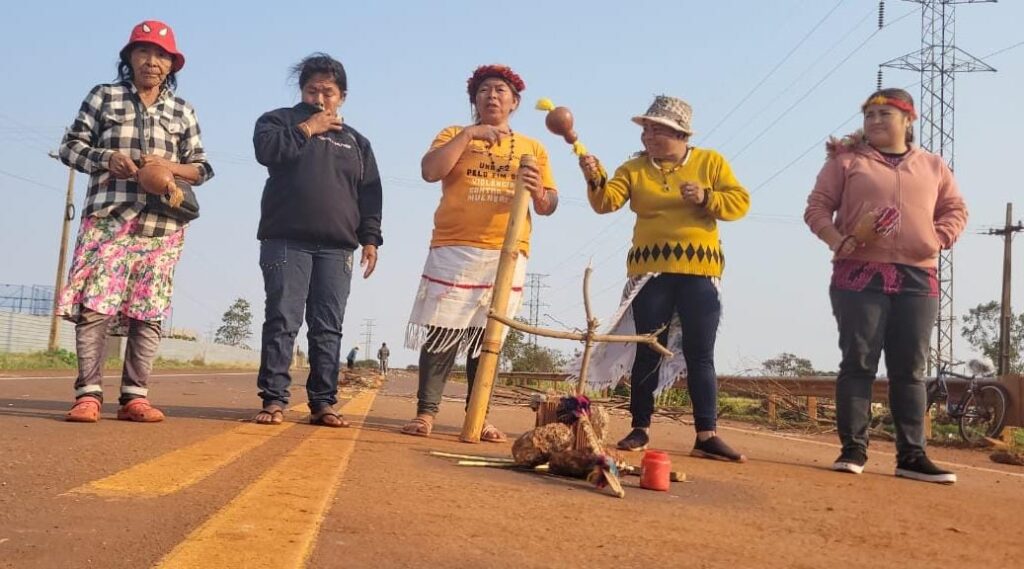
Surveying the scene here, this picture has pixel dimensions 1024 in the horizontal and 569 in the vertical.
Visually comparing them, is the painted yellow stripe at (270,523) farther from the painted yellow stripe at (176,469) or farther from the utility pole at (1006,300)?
the utility pole at (1006,300)

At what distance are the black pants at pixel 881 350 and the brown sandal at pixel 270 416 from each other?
2927 millimetres

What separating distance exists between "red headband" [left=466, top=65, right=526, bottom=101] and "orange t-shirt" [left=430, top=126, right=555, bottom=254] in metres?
0.34

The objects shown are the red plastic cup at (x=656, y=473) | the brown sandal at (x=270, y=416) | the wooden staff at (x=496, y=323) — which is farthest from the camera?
the brown sandal at (x=270, y=416)

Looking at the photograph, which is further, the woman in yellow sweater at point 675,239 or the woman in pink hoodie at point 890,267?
the woman in yellow sweater at point 675,239

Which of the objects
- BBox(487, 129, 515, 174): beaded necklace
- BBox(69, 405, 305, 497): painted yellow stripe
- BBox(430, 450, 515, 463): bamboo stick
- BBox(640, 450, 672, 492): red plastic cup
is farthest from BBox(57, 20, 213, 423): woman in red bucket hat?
BBox(640, 450, 672, 492): red plastic cup

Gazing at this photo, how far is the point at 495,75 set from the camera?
17.7 ft

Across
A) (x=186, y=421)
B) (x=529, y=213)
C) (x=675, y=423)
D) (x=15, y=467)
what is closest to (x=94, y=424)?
(x=186, y=421)

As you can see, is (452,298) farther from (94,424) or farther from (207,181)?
(94,424)

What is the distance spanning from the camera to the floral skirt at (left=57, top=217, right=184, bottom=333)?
4.77 m

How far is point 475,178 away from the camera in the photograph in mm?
5352

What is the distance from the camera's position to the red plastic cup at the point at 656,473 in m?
3.40

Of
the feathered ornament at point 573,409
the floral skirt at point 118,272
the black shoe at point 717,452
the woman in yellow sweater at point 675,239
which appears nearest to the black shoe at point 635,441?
the woman in yellow sweater at point 675,239

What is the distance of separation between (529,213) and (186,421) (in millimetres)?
2164

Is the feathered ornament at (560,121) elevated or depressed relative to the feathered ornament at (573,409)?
elevated
